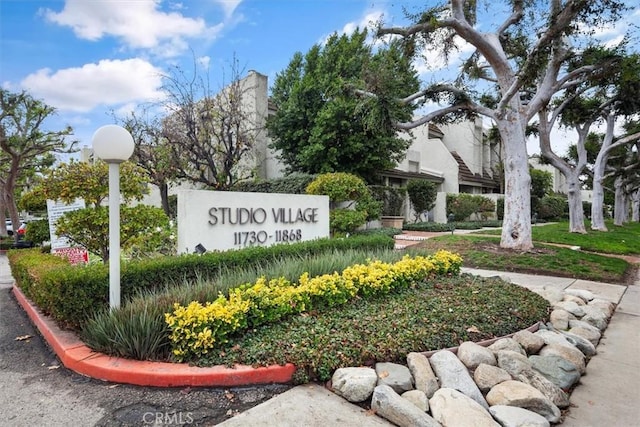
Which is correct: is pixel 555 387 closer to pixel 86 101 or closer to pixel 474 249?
pixel 474 249

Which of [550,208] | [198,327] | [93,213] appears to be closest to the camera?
[198,327]

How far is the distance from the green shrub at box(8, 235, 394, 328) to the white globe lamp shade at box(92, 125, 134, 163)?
1.35 meters

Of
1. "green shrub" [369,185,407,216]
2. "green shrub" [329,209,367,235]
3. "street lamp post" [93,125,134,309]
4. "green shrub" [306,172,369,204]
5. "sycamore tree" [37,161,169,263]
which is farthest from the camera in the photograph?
"green shrub" [369,185,407,216]

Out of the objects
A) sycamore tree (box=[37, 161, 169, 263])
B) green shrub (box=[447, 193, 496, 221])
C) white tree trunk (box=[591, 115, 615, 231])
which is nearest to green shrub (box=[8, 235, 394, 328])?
sycamore tree (box=[37, 161, 169, 263])

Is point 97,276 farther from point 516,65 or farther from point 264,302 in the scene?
point 516,65

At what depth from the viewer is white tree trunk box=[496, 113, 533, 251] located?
1009cm

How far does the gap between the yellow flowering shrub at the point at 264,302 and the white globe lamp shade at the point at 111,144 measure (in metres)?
1.85

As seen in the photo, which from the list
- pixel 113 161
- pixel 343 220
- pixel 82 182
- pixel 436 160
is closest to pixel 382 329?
pixel 113 161

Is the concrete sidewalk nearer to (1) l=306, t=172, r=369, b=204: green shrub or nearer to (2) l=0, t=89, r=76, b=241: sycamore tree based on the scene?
(1) l=306, t=172, r=369, b=204: green shrub

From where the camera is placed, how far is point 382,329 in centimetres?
370

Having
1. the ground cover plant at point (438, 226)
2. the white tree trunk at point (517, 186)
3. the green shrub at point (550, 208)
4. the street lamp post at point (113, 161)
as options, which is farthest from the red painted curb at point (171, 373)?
the green shrub at point (550, 208)

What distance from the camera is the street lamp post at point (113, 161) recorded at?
391 centimetres

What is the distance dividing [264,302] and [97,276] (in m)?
1.98

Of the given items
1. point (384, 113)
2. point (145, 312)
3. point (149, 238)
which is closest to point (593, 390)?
point (145, 312)
